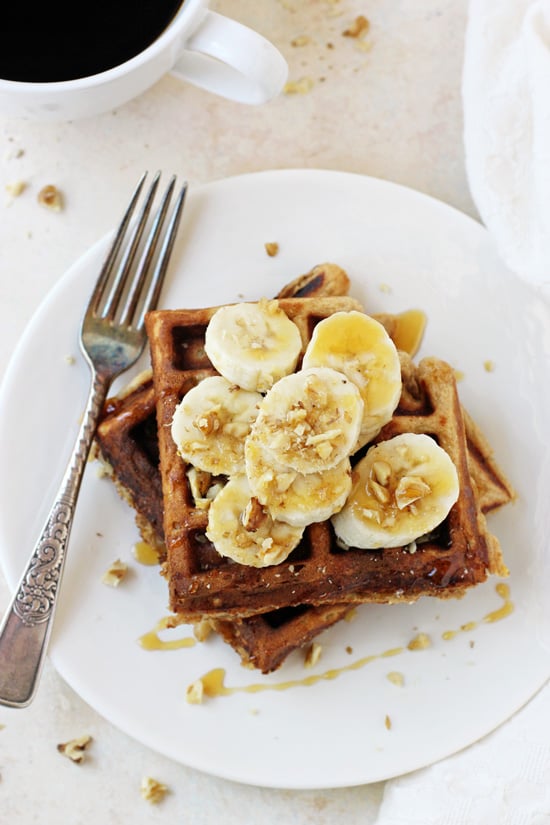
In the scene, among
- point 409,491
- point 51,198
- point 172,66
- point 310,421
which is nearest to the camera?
point 310,421

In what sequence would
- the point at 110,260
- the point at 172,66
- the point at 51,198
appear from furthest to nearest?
the point at 51,198, the point at 110,260, the point at 172,66

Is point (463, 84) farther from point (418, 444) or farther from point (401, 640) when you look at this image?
point (401, 640)

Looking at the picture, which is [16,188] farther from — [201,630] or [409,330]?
[201,630]

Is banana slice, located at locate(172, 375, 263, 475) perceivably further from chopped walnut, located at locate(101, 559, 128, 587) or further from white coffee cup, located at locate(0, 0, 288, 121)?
white coffee cup, located at locate(0, 0, 288, 121)

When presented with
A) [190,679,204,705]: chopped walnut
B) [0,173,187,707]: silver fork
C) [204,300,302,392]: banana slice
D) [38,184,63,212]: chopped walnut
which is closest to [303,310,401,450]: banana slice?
[204,300,302,392]: banana slice

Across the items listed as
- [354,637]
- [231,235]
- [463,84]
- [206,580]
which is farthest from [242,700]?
[463,84]

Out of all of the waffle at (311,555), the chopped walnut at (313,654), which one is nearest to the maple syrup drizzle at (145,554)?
the waffle at (311,555)

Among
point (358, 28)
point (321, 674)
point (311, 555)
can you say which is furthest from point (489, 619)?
point (358, 28)
